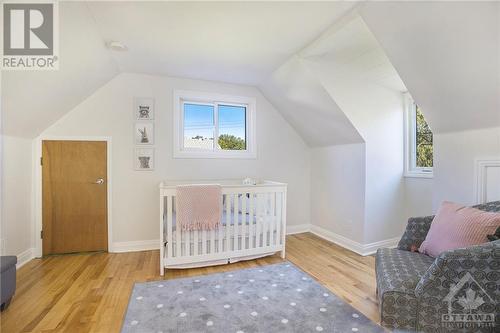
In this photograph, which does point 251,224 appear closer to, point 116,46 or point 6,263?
point 6,263

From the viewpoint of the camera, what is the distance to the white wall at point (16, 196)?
7.91 ft

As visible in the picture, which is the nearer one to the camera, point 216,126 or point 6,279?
point 6,279

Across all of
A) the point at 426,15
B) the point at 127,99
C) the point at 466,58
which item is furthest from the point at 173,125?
the point at 466,58

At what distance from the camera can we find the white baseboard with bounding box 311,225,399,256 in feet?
10.2

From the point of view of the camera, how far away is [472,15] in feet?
4.94

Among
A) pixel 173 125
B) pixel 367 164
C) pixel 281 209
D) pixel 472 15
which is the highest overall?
pixel 472 15

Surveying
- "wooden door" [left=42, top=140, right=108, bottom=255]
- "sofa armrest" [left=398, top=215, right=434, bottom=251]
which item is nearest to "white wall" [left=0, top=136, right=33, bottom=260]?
"wooden door" [left=42, top=140, right=108, bottom=255]

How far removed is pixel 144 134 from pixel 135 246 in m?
1.49

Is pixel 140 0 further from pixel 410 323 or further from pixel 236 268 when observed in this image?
pixel 410 323

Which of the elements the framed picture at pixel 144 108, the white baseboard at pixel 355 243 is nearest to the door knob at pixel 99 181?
the framed picture at pixel 144 108

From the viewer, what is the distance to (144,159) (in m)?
3.23

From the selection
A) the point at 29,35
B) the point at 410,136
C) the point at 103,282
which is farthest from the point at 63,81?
the point at 410,136

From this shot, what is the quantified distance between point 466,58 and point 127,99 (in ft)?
11.4

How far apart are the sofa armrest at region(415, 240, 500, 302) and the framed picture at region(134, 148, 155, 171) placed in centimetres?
309
